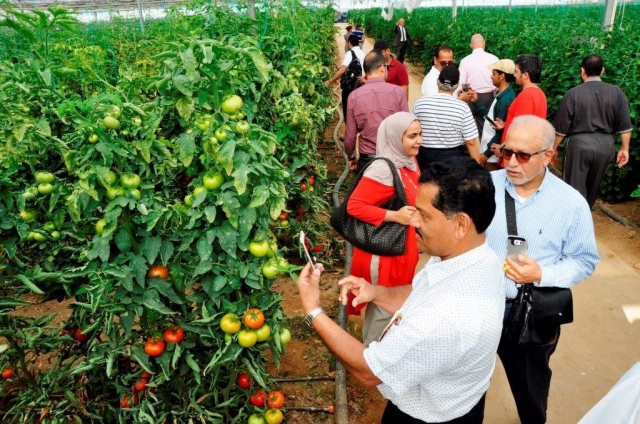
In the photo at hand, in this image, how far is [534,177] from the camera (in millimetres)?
2488

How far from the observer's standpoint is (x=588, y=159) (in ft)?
16.2

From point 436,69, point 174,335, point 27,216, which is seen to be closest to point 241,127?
point 174,335

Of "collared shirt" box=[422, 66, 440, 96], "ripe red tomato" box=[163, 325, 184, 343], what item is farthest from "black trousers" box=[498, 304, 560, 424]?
"collared shirt" box=[422, 66, 440, 96]

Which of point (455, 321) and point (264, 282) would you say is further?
point (264, 282)

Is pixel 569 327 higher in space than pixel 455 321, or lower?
lower

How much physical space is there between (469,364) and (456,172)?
26.4 inches

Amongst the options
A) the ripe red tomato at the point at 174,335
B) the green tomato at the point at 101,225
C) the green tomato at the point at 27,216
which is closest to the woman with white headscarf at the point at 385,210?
the ripe red tomato at the point at 174,335

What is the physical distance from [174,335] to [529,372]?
6.17 ft

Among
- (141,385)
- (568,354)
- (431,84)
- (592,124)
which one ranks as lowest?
(568,354)

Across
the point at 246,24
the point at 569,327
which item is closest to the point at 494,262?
the point at 569,327

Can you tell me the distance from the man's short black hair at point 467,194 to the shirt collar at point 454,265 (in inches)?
3.5

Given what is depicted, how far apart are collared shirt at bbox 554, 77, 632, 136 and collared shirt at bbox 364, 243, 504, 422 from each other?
375 centimetres

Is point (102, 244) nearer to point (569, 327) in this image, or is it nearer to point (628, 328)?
point (569, 327)

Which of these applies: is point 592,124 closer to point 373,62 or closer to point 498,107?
point 498,107
